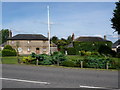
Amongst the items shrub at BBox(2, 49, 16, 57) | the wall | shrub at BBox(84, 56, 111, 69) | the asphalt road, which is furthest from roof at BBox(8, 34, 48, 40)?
the asphalt road

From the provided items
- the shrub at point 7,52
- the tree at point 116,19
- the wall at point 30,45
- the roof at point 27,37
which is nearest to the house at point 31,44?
the wall at point 30,45

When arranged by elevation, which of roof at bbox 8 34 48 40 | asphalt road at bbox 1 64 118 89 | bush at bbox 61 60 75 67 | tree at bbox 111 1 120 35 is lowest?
asphalt road at bbox 1 64 118 89

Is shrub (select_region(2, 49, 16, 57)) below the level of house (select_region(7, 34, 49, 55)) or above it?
below

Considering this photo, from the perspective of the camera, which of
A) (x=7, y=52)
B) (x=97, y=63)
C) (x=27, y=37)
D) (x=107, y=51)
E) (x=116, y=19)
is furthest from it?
(x=27, y=37)

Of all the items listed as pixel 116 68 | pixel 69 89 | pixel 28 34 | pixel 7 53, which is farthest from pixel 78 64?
pixel 28 34

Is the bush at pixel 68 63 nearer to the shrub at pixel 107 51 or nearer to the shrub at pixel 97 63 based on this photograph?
the shrub at pixel 97 63

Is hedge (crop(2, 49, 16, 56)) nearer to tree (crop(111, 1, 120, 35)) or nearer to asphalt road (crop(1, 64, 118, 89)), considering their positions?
tree (crop(111, 1, 120, 35))

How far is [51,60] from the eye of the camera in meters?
20.1

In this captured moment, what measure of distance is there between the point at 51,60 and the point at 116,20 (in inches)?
825

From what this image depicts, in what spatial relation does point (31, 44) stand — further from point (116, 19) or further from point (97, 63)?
point (97, 63)

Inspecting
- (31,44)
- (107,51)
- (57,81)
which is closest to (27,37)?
(31,44)

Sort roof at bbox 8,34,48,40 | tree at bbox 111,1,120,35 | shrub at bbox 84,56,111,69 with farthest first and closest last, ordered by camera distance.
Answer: roof at bbox 8,34,48,40, tree at bbox 111,1,120,35, shrub at bbox 84,56,111,69

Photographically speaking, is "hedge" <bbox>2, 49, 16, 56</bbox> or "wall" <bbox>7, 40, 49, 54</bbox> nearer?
"hedge" <bbox>2, 49, 16, 56</bbox>

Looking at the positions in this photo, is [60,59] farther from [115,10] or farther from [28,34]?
[28,34]
